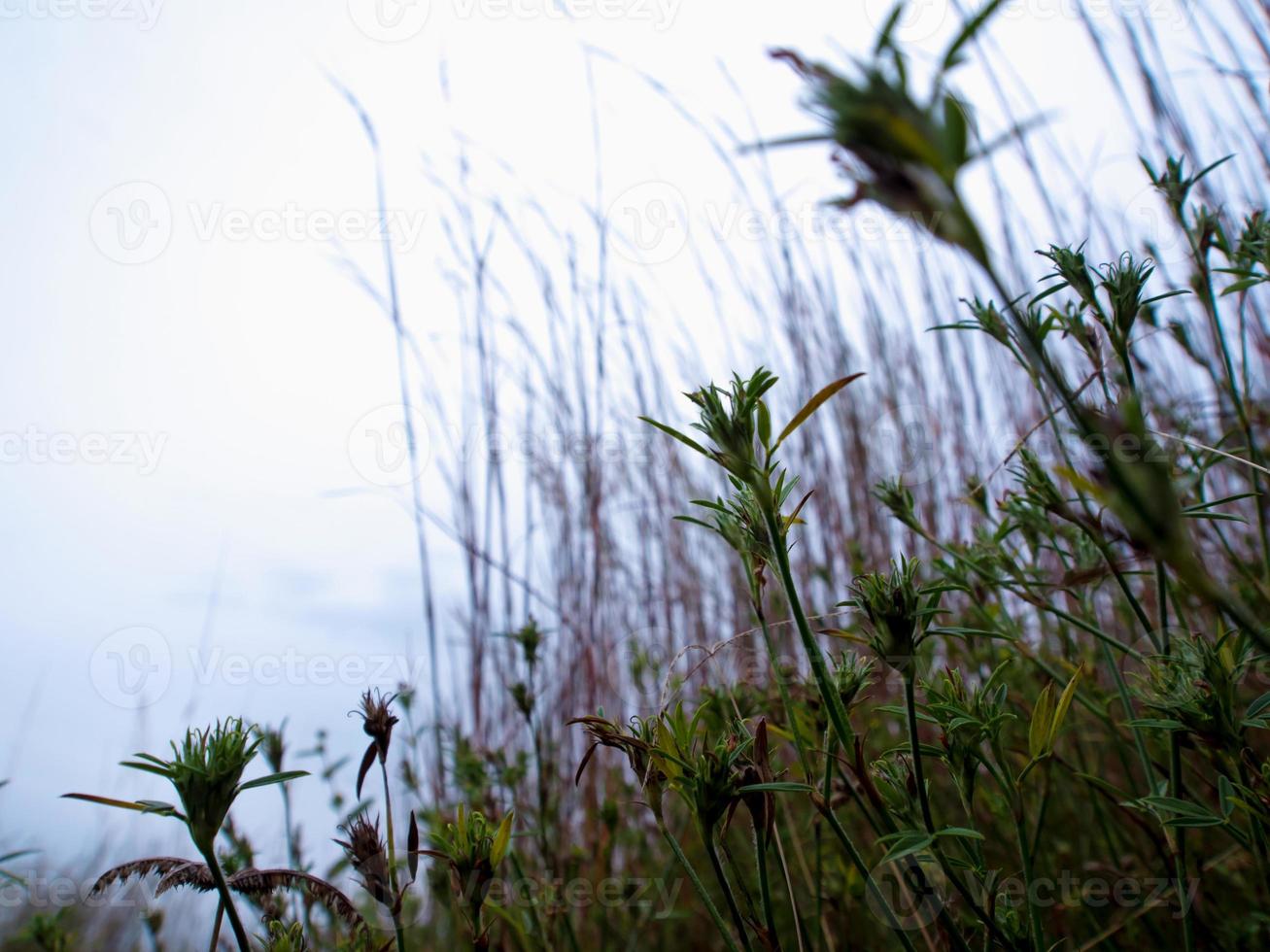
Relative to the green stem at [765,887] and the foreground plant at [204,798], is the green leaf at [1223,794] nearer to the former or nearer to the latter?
the green stem at [765,887]

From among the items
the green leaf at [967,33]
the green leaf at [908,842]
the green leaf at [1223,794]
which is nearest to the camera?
the green leaf at [967,33]

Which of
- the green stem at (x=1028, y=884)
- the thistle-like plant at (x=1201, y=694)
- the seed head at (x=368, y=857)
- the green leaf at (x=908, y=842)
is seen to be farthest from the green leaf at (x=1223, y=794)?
the seed head at (x=368, y=857)

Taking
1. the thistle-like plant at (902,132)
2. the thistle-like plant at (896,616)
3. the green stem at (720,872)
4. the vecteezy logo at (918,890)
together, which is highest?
the thistle-like plant at (902,132)

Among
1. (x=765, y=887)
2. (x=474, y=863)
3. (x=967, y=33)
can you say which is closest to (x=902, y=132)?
(x=967, y=33)

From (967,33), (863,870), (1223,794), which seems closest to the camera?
(967,33)

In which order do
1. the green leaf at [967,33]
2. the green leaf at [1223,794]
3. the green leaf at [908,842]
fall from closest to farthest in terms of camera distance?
the green leaf at [967,33]
the green leaf at [908,842]
the green leaf at [1223,794]

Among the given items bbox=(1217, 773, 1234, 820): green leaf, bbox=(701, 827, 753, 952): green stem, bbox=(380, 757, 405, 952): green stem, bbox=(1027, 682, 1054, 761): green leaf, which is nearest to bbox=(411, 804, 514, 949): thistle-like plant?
bbox=(380, 757, 405, 952): green stem

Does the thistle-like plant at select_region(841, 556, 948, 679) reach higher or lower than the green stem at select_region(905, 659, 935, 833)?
higher

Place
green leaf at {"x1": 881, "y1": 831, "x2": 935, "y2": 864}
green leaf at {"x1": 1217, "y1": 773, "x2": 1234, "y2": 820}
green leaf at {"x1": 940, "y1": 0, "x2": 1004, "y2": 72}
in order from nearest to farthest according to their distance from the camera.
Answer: green leaf at {"x1": 940, "y1": 0, "x2": 1004, "y2": 72} → green leaf at {"x1": 881, "y1": 831, "x2": 935, "y2": 864} → green leaf at {"x1": 1217, "y1": 773, "x2": 1234, "y2": 820}

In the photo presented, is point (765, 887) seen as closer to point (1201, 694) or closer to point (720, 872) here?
point (720, 872)

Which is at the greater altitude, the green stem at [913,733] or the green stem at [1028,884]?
the green stem at [913,733]

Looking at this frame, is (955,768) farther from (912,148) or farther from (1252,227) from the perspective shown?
(1252,227)

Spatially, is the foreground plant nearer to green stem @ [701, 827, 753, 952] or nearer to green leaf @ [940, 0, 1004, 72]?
green stem @ [701, 827, 753, 952]

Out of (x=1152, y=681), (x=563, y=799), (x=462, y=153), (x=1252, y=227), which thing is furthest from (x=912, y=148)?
(x=462, y=153)
